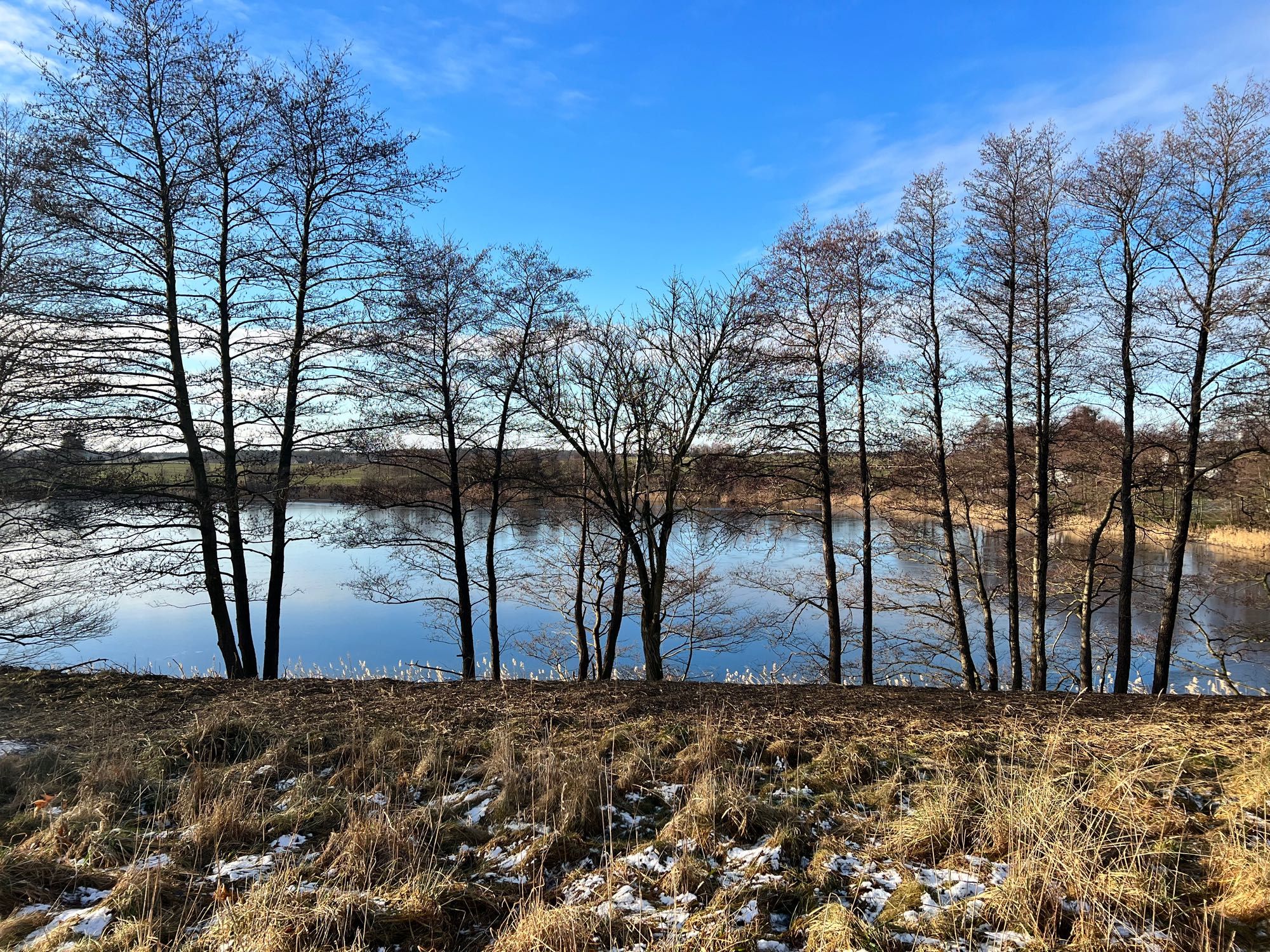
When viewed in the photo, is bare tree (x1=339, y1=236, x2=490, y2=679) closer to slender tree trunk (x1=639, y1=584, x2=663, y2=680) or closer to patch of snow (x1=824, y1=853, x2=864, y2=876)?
slender tree trunk (x1=639, y1=584, x2=663, y2=680)

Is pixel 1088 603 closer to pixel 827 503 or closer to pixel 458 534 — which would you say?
pixel 827 503

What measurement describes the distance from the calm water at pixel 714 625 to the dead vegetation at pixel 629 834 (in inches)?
284

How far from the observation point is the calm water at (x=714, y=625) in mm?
15430

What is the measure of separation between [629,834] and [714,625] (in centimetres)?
1658

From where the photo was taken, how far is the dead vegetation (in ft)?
8.29

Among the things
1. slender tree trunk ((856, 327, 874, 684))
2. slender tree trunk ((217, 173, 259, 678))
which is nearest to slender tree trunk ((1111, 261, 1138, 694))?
slender tree trunk ((856, 327, 874, 684))

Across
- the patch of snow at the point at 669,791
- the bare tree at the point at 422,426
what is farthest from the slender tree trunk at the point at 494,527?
the patch of snow at the point at 669,791

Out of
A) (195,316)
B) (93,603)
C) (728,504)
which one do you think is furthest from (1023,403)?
(93,603)

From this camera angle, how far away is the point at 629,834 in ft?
11.0

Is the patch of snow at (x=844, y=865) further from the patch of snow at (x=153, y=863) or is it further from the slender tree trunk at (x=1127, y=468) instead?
the slender tree trunk at (x=1127, y=468)

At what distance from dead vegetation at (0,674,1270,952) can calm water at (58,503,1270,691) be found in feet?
23.6

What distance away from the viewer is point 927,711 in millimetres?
5828

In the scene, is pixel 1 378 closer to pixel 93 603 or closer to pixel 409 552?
pixel 93 603

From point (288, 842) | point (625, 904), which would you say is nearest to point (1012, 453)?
point (625, 904)
